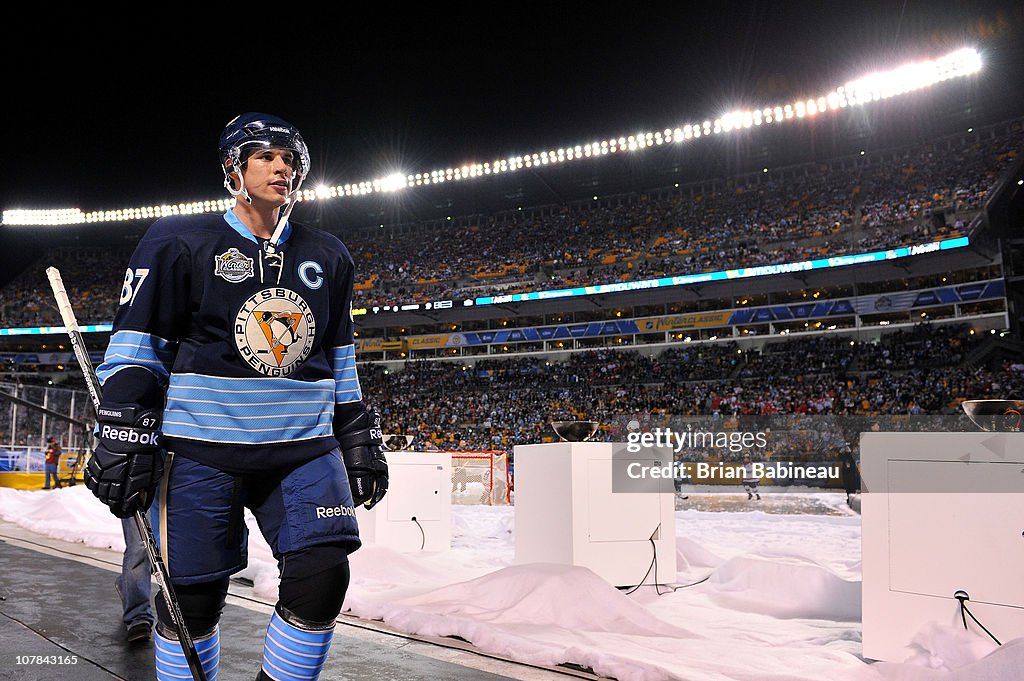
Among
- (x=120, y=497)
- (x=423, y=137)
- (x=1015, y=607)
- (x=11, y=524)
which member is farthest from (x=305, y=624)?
(x=423, y=137)

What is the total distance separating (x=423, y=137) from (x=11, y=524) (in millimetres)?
22072

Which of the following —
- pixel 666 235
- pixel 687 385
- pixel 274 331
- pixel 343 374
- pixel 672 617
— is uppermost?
pixel 666 235

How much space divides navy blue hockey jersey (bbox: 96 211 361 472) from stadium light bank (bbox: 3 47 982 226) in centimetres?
2762

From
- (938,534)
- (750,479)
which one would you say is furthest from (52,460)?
(938,534)

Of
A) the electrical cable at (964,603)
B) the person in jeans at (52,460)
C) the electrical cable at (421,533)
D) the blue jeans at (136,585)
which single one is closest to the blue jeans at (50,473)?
the person in jeans at (52,460)

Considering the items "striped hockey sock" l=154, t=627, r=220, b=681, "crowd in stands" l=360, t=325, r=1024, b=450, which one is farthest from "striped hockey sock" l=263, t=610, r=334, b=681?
"crowd in stands" l=360, t=325, r=1024, b=450

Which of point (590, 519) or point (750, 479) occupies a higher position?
point (590, 519)

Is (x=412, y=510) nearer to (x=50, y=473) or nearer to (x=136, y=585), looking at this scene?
(x=136, y=585)

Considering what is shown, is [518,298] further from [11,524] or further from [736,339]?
[11,524]

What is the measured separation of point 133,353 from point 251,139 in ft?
2.36

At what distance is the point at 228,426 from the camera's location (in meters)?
2.10

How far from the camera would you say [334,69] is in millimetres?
23078

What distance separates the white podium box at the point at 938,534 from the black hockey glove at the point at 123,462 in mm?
3235

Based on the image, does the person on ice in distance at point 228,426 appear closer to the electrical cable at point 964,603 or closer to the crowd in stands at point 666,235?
the electrical cable at point 964,603
